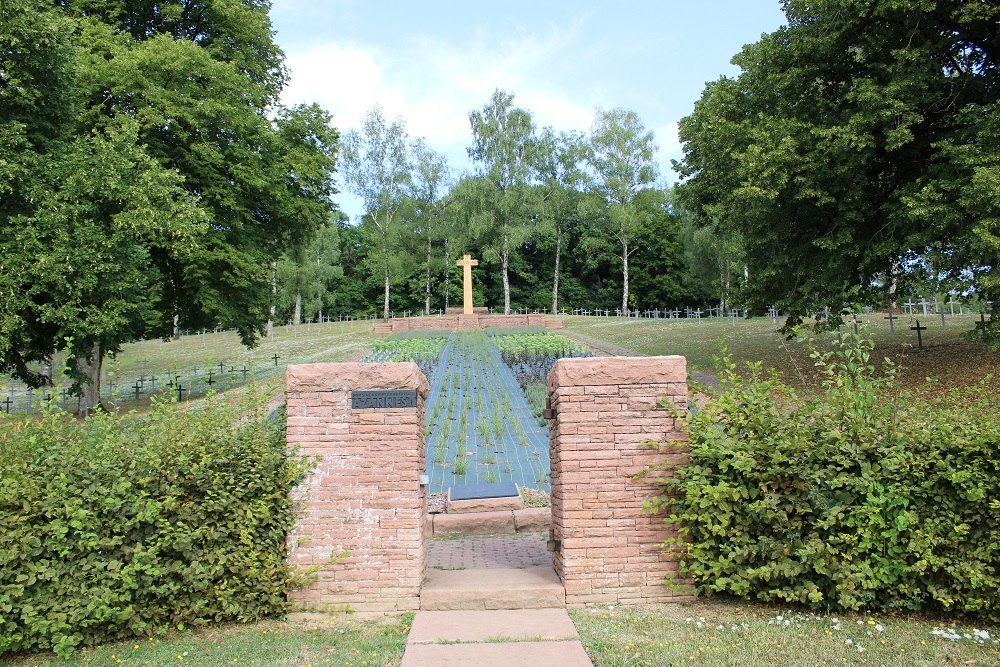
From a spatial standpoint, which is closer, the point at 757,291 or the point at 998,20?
the point at 998,20

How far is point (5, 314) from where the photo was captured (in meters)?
13.2

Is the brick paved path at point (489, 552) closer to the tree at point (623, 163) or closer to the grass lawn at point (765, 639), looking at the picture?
the grass lawn at point (765, 639)

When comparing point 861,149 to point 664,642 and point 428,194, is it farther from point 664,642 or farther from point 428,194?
point 428,194

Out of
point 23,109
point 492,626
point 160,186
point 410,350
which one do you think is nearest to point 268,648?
point 492,626

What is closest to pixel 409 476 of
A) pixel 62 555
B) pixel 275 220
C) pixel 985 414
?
pixel 62 555

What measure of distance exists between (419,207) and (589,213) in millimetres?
14084

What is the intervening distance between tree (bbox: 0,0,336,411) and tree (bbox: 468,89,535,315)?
27488 millimetres

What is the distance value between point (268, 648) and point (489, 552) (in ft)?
9.16

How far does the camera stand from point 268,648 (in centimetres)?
452

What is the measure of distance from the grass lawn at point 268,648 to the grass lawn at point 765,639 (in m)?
1.39

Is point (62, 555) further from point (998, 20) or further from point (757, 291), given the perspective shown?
point (998, 20)

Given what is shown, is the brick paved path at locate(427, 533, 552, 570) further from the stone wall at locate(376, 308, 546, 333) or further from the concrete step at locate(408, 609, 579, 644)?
the stone wall at locate(376, 308, 546, 333)

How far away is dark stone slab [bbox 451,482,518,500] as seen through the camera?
8234 mm

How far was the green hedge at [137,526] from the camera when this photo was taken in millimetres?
4574
